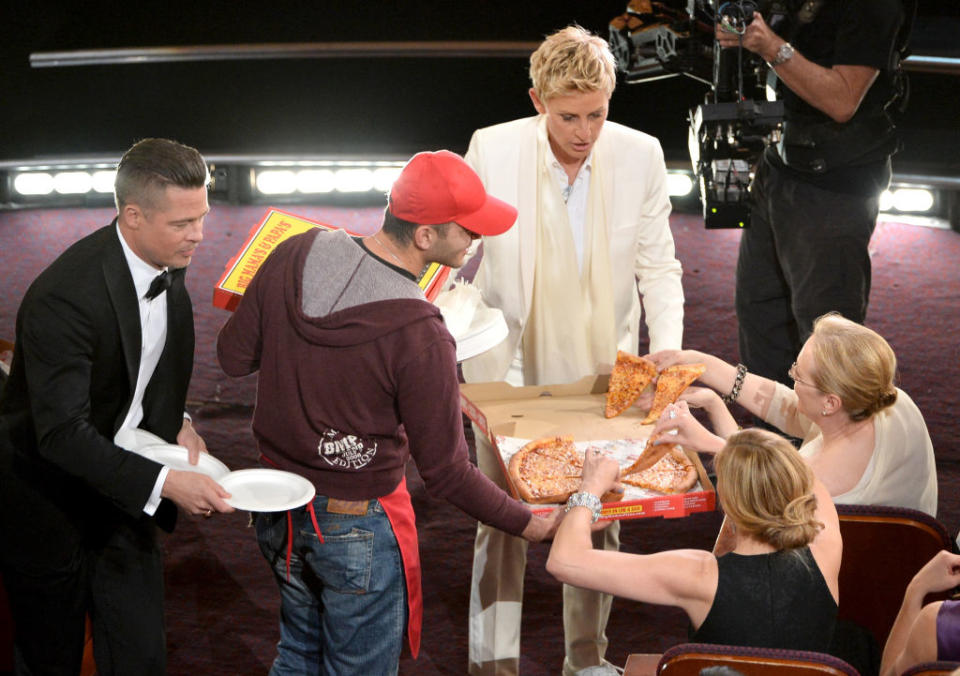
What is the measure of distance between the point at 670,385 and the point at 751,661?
894 mm

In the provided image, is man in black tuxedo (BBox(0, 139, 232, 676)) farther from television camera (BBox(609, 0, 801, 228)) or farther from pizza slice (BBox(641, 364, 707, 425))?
television camera (BBox(609, 0, 801, 228))

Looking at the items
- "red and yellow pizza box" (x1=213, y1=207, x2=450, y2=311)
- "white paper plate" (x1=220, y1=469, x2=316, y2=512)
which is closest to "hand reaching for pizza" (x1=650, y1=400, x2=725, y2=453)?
"red and yellow pizza box" (x1=213, y1=207, x2=450, y2=311)

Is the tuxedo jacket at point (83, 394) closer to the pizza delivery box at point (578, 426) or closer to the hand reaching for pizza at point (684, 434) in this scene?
the pizza delivery box at point (578, 426)

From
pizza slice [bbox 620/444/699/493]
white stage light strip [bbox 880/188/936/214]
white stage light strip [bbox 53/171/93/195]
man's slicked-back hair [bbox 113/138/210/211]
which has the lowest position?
white stage light strip [bbox 880/188/936/214]

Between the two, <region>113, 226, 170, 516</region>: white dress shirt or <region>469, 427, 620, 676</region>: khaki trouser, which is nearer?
<region>113, 226, 170, 516</region>: white dress shirt

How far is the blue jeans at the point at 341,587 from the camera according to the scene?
2225 mm

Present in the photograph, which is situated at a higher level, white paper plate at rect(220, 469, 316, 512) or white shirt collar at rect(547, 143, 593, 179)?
white shirt collar at rect(547, 143, 593, 179)

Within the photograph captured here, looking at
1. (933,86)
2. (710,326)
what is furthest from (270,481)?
(933,86)

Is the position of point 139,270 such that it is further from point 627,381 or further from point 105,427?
point 627,381

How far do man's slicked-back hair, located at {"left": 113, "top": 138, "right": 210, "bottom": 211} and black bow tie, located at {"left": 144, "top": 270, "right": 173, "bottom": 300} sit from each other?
16 cm

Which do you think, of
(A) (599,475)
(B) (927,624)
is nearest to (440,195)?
(A) (599,475)

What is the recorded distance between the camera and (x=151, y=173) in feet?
7.70

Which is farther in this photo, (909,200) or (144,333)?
(909,200)

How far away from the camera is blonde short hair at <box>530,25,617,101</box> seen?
105 inches
